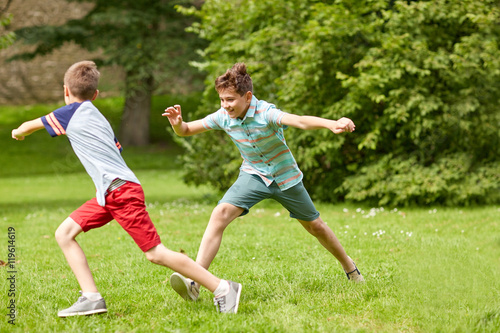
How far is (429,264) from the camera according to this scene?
13.6 ft

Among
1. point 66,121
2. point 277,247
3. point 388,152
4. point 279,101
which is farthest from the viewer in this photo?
point 279,101

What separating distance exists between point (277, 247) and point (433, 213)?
3.42 m

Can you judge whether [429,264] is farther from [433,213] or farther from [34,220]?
[34,220]

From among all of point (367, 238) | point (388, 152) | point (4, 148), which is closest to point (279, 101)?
point (388, 152)

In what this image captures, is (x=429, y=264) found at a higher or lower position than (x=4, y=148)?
higher

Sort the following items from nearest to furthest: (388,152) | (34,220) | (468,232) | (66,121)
Answer: (66,121)
(468,232)
(34,220)
(388,152)

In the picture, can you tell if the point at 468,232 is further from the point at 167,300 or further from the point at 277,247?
the point at 167,300

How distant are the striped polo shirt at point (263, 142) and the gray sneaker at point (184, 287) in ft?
2.95

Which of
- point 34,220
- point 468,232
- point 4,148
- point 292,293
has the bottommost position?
point 4,148

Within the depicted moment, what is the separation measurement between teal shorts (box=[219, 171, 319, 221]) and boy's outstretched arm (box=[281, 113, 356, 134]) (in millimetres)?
535

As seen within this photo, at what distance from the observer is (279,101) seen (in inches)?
420

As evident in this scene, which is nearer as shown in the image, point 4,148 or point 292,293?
point 292,293

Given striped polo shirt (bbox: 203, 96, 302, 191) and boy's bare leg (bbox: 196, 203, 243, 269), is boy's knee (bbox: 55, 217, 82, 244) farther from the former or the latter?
striped polo shirt (bbox: 203, 96, 302, 191)

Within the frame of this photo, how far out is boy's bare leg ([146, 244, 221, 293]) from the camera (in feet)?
11.7
